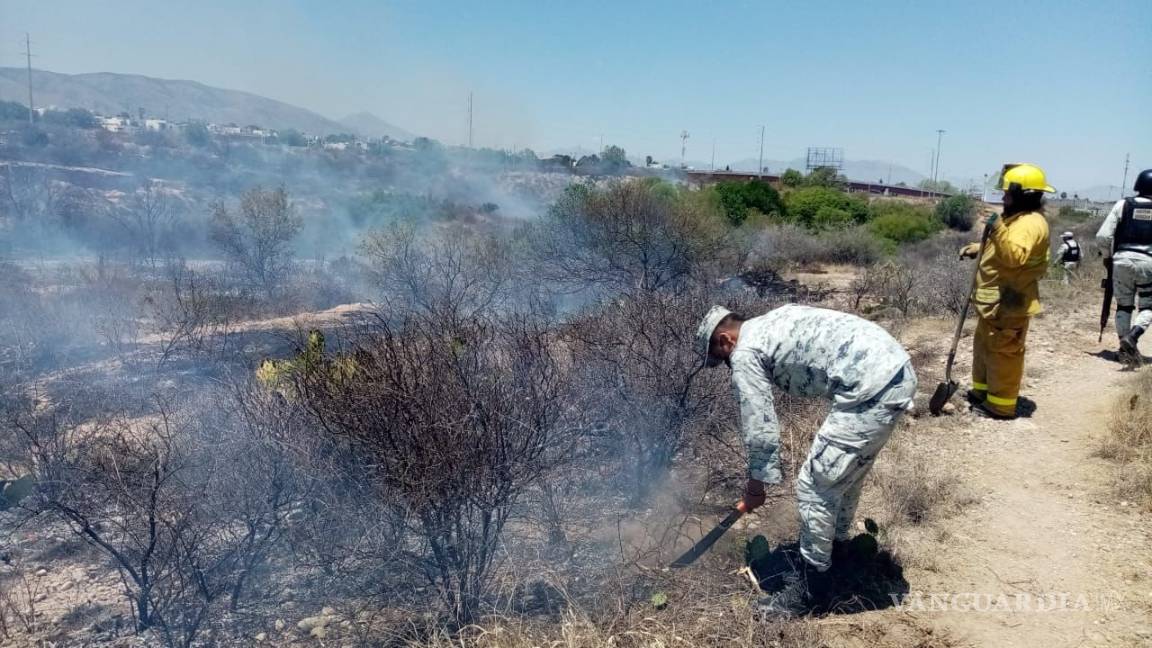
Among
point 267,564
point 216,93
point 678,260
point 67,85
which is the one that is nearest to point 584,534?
point 267,564

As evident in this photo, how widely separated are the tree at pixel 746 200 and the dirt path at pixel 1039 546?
16699 mm

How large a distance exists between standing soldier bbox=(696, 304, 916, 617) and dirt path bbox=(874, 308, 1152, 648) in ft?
1.98

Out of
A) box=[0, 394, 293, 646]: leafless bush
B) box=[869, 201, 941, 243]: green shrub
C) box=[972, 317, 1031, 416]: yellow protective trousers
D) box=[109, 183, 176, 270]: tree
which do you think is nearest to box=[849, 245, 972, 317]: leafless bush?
box=[972, 317, 1031, 416]: yellow protective trousers

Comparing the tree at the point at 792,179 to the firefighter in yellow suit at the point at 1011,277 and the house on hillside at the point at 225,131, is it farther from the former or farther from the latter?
the house on hillside at the point at 225,131

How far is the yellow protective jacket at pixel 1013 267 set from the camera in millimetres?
4988

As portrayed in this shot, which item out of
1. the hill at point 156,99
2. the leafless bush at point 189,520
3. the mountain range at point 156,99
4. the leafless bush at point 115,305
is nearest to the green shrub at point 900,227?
the leafless bush at point 115,305

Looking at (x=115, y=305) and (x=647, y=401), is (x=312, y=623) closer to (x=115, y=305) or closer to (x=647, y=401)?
(x=647, y=401)

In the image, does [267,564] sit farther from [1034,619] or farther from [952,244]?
[952,244]

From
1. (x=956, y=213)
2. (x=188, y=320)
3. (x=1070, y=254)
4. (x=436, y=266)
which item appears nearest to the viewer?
(x=1070, y=254)

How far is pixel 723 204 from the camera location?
22.1 metres

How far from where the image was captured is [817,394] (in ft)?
10.7

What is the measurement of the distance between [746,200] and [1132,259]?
1755 centimetres

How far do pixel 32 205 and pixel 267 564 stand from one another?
27941 mm

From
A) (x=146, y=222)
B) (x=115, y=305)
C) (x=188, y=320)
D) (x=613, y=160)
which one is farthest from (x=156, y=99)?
(x=188, y=320)
